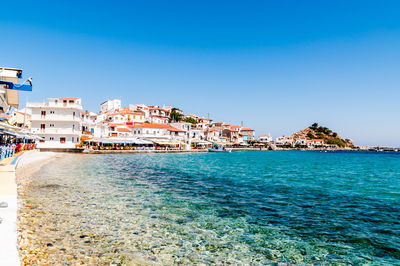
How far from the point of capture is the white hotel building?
52.4 m

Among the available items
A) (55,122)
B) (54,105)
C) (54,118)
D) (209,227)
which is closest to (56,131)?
(55,122)

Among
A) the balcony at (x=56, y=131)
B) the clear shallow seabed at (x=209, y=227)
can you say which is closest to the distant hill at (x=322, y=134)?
the balcony at (x=56, y=131)

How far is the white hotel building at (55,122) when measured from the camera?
52.4 meters

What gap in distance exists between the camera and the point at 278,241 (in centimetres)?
749

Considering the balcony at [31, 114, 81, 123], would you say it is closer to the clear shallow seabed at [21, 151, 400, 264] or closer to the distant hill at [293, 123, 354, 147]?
the clear shallow seabed at [21, 151, 400, 264]

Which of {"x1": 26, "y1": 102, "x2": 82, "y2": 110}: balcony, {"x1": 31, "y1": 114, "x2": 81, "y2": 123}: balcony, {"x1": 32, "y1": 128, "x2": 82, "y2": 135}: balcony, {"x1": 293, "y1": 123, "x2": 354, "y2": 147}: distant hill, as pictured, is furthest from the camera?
{"x1": 293, "y1": 123, "x2": 354, "y2": 147}: distant hill

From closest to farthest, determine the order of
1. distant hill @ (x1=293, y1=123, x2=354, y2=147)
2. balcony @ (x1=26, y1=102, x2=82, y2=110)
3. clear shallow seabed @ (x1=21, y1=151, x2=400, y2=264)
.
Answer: clear shallow seabed @ (x1=21, y1=151, x2=400, y2=264), balcony @ (x1=26, y1=102, x2=82, y2=110), distant hill @ (x1=293, y1=123, x2=354, y2=147)

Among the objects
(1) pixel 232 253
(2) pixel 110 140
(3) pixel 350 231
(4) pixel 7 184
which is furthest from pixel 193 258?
(2) pixel 110 140

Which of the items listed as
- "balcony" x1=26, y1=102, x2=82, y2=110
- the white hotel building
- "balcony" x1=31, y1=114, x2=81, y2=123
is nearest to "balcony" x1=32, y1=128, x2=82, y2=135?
the white hotel building

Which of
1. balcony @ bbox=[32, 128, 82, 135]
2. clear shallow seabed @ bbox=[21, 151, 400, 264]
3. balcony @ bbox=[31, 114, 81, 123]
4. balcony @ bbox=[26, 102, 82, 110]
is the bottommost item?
clear shallow seabed @ bbox=[21, 151, 400, 264]

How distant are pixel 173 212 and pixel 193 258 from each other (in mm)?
4107

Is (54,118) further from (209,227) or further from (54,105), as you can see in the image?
(209,227)

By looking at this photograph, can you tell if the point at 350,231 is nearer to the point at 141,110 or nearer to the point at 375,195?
the point at 375,195

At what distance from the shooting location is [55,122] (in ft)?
174
